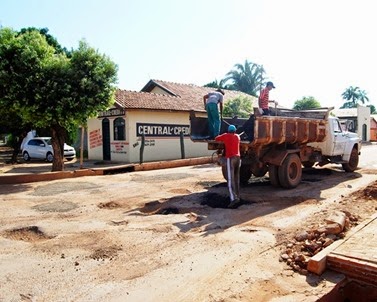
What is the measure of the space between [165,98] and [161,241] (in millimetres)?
18524

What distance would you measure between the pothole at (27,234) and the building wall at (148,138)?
546 inches

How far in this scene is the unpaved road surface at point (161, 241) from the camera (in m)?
4.04

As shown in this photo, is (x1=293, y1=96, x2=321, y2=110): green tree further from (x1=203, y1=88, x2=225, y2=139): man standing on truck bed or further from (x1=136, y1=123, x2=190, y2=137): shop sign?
(x1=203, y1=88, x2=225, y2=139): man standing on truck bed

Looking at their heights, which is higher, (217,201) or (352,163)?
(352,163)

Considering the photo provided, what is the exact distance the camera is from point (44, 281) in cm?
420

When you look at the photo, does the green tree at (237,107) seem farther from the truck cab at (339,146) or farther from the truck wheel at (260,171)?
the truck wheel at (260,171)

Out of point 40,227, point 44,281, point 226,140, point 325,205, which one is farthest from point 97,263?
point 325,205

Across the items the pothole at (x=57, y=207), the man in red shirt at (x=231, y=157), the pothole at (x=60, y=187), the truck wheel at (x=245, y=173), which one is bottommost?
the pothole at (x=57, y=207)

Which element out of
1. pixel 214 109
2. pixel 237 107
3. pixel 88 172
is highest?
pixel 237 107

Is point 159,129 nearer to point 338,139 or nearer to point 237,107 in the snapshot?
point 237,107

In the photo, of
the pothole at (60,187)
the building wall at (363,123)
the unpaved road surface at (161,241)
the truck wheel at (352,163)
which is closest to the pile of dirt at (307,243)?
the unpaved road surface at (161,241)

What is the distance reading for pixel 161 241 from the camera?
18.4 ft

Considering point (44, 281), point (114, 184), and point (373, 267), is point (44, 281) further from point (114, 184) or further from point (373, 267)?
point (114, 184)

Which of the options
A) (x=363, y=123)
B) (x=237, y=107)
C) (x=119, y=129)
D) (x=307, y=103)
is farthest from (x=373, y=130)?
(x=119, y=129)
